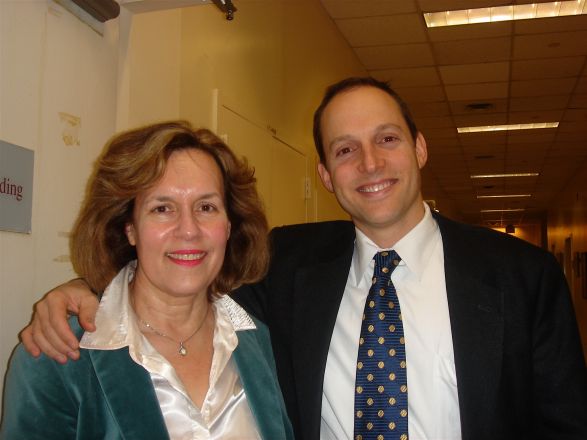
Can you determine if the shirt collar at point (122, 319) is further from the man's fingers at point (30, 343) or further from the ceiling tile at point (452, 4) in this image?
the ceiling tile at point (452, 4)

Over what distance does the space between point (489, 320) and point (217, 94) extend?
5.78 feet

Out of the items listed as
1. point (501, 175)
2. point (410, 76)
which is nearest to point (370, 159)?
point (410, 76)

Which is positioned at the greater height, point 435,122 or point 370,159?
point 435,122

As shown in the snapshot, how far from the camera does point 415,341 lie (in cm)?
166

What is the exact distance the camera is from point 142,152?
1550 millimetres

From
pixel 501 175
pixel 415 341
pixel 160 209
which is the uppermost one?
pixel 501 175

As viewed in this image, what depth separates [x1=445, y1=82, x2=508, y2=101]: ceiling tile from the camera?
677 centimetres

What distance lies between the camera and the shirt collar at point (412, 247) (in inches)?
69.2

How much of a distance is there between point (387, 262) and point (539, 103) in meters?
6.55

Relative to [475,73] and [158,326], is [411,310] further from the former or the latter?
[475,73]

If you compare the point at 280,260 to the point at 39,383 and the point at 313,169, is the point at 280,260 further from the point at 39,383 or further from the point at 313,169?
the point at 313,169

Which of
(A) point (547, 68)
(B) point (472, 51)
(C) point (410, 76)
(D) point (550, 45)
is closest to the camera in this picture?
(D) point (550, 45)

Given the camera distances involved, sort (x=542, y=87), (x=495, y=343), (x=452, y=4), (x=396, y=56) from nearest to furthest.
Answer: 1. (x=495, y=343)
2. (x=452, y=4)
3. (x=396, y=56)
4. (x=542, y=87)

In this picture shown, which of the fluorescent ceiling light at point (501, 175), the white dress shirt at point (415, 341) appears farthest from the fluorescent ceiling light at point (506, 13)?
the fluorescent ceiling light at point (501, 175)
